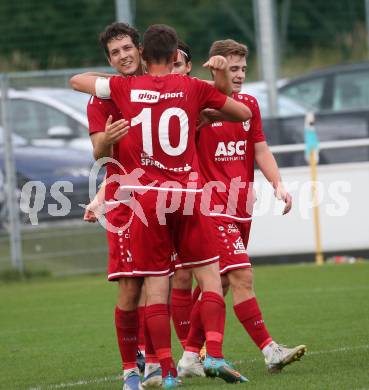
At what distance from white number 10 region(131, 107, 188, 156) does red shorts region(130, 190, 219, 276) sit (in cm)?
23

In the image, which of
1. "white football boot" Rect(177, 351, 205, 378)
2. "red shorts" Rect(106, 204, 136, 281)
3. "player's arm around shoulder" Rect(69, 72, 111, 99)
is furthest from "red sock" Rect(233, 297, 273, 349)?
"player's arm around shoulder" Rect(69, 72, 111, 99)

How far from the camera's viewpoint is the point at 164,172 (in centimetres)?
636

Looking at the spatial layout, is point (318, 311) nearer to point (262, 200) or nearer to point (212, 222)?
point (212, 222)

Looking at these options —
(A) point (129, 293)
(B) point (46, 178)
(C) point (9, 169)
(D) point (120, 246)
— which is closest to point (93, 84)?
(D) point (120, 246)

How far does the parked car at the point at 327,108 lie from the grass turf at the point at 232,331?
1.53 meters

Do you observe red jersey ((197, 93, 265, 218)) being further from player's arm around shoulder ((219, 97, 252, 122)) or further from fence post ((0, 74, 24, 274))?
fence post ((0, 74, 24, 274))

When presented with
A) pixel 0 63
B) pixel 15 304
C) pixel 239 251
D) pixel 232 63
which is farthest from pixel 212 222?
pixel 0 63

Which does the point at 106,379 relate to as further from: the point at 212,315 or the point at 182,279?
the point at 212,315

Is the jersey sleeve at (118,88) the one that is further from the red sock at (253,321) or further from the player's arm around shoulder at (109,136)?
the red sock at (253,321)

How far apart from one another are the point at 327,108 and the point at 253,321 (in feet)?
37.5

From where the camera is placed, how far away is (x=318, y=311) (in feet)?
33.1

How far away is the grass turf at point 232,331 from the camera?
6.95 m

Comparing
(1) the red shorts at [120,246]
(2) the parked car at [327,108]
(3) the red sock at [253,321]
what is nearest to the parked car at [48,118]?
(2) the parked car at [327,108]

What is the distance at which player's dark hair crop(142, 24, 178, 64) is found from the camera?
20.5 ft
